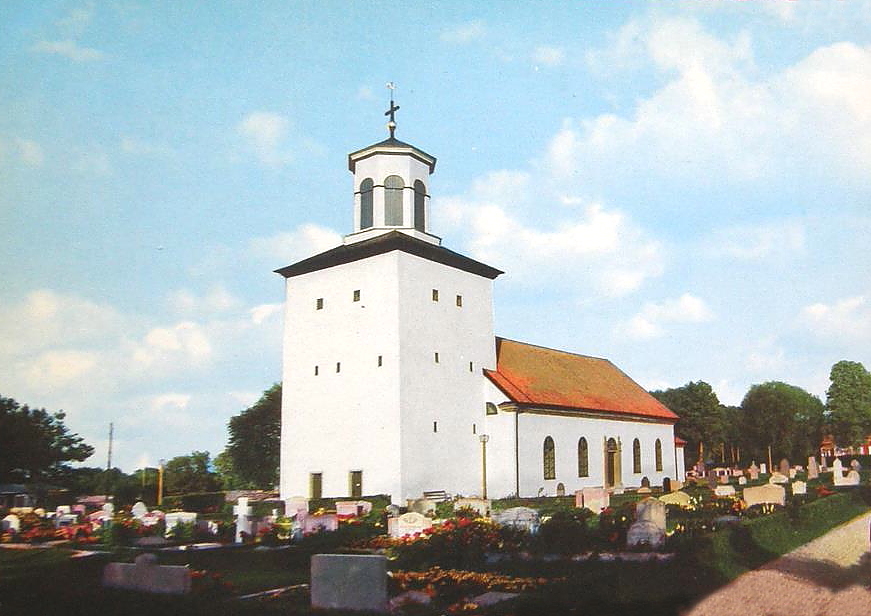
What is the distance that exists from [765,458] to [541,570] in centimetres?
5451

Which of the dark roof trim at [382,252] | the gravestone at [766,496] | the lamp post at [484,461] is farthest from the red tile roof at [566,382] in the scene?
the gravestone at [766,496]

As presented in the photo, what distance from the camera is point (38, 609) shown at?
8242 mm

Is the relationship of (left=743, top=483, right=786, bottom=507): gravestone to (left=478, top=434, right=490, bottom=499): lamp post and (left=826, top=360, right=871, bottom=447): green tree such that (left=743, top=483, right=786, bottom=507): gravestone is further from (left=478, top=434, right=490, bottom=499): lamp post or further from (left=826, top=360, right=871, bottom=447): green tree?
(left=478, top=434, right=490, bottom=499): lamp post

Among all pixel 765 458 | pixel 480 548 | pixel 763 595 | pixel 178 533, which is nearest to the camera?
pixel 763 595

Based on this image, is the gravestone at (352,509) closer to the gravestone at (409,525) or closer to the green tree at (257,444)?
the gravestone at (409,525)

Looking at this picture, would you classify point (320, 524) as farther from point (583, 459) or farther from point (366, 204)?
point (583, 459)

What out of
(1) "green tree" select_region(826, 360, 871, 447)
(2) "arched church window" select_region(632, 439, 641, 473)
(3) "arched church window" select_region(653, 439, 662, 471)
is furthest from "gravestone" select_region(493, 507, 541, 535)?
(3) "arched church window" select_region(653, 439, 662, 471)

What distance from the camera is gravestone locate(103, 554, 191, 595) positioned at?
28.7 ft

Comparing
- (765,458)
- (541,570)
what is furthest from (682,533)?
(765,458)

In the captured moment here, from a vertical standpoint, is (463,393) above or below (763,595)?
above

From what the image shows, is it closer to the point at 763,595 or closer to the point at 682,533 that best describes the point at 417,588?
the point at 763,595

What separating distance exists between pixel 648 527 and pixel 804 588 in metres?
3.09

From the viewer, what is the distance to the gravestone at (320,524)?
1769 cm

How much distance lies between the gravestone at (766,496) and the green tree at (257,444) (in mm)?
38957
